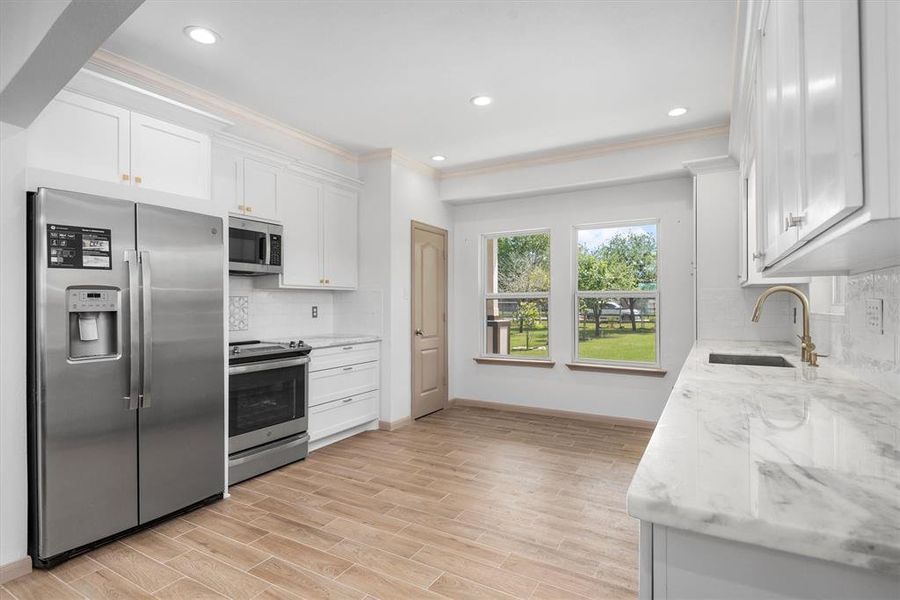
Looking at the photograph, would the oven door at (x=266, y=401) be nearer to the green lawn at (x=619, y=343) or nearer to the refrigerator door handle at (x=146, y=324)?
the refrigerator door handle at (x=146, y=324)

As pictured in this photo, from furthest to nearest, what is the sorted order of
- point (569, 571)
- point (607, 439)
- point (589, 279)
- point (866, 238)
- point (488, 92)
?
1. point (589, 279)
2. point (607, 439)
3. point (488, 92)
4. point (569, 571)
5. point (866, 238)

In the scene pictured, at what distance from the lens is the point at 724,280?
3916 mm

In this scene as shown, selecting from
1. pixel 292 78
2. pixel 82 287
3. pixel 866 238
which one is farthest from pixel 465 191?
pixel 866 238

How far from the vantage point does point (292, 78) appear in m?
3.28

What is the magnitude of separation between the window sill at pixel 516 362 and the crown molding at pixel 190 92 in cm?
292

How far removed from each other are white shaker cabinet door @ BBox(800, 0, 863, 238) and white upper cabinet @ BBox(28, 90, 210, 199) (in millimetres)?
3213

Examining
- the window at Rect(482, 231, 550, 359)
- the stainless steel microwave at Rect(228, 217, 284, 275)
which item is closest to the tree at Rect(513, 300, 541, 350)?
the window at Rect(482, 231, 550, 359)

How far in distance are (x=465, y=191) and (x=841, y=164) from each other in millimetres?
4934

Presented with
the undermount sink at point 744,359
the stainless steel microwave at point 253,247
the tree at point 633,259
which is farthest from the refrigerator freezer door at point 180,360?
the tree at point 633,259

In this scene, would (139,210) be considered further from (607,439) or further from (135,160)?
(607,439)

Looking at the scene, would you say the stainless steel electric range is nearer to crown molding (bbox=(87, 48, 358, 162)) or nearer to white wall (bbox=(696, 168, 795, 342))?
crown molding (bbox=(87, 48, 358, 162))

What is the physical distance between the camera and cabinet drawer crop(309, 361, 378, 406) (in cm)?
406

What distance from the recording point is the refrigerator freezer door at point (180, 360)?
2625 millimetres

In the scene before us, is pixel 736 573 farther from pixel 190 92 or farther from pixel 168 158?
pixel 190 92
